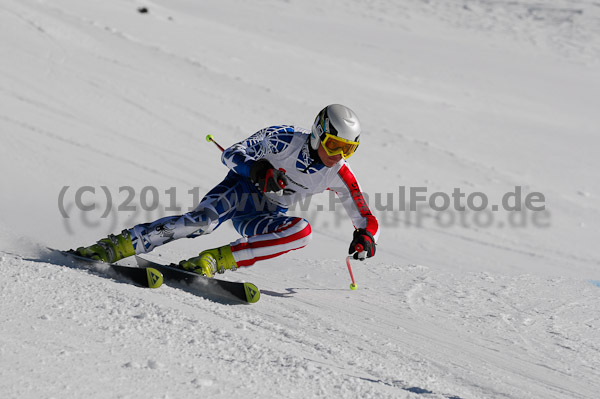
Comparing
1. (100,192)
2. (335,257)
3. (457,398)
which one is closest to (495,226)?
(335,257)

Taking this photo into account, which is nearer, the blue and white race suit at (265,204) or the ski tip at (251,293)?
the ski tip at (251,293)

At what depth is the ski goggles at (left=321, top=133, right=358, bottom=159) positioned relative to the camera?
4.83 metres

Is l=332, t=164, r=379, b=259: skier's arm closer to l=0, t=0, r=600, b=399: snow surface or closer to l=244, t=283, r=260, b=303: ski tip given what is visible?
l=0, t=0, r=600, b=399: snow surface

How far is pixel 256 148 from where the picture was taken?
Answer: 17.5 feet

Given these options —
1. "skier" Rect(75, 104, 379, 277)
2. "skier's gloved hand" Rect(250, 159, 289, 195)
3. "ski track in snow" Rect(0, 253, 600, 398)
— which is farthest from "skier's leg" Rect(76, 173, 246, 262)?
"skier's gloved hand" Rect(250, 159, 289, 195)

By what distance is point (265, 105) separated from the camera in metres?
12.4

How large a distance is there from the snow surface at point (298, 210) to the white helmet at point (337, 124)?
1.32 m

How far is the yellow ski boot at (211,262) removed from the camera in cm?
486

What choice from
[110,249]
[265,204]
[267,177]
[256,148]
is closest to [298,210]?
[265,204]

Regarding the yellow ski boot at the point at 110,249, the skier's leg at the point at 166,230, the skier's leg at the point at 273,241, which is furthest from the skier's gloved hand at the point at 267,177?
the yellow ski boot at the point at 110,249

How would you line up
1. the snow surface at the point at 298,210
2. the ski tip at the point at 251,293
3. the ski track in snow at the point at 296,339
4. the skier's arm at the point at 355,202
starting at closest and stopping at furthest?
Result: the ski track in snow at the point at 296,339 < the snow surface at the point at 298,210 < the ski tip at the point at 251,293 < the skier's arm at the point at 355,202

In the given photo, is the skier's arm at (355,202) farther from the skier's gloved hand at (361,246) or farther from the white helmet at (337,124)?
the white helmet at (337,124)

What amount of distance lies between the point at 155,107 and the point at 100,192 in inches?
140

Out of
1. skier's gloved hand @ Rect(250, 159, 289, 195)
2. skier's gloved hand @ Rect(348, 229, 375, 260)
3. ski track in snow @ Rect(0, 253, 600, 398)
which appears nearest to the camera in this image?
ski track in snow @ Rect(0, 253, 600, 398)
